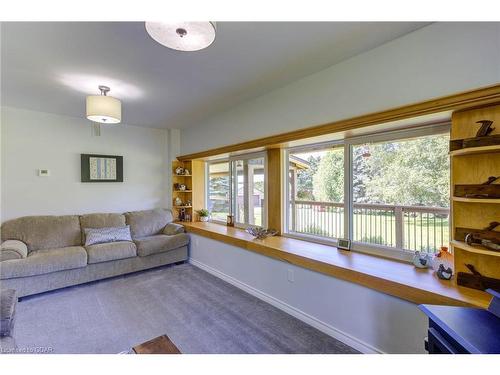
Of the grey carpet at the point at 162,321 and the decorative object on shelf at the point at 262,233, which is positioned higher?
the decorative object on shelf at the point at 262,233

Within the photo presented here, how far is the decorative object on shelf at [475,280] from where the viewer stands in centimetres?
144

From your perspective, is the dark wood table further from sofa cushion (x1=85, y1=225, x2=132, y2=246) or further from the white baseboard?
sofa cushion (x1=85, y1=225, x2=132, y2=246)

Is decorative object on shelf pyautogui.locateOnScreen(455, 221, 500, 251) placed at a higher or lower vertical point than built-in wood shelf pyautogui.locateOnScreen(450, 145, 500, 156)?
lower

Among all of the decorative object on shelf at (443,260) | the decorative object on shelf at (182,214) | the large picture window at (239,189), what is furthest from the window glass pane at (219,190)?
the decorative object on shelf at (443,260)

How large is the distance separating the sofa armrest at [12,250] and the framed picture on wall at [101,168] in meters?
1.23

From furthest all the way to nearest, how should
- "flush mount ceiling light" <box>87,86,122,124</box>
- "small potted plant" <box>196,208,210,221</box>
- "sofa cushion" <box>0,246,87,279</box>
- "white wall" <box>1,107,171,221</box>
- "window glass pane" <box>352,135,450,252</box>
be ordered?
1. "small potted plant" <box>196,208,210,221</box>
2. "white wall" <box>1,107,171,221</box>
3. "sofa cushion" <box>0,246,87,279</box>
4. "flush mount ceiling light" <box>87,86,122,124</box>
5. "window glass pane" <box>352,135,450,252</box>

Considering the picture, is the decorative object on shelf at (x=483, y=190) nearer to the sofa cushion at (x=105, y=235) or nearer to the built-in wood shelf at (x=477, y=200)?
the built-in wood shelf at (x=477, y=200)

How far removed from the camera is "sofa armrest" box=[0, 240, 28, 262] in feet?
8.73

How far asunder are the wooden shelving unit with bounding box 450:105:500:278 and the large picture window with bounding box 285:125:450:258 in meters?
0.37

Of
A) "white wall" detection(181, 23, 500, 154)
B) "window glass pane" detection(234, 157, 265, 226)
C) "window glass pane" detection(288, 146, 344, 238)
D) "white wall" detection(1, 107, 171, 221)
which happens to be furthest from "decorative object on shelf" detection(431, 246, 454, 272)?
"white wall" detection(1, 107, 171, 221)

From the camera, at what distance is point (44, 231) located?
10.7 ft

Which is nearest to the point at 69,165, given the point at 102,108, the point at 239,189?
the point at 102,108

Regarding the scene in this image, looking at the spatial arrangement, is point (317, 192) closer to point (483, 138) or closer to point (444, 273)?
point (444, 273)

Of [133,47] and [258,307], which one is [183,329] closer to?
[258,307]
